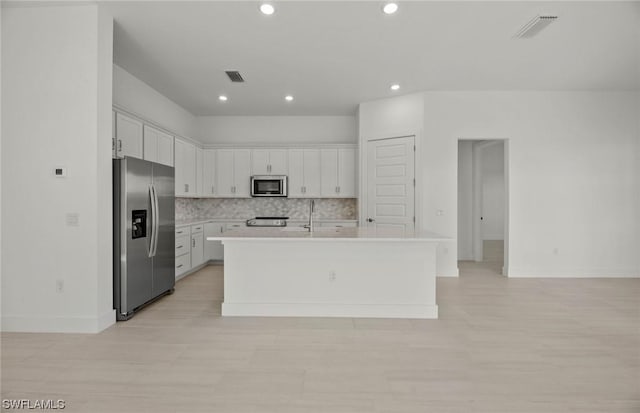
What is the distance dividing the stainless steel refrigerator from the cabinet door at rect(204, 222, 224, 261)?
1.89m

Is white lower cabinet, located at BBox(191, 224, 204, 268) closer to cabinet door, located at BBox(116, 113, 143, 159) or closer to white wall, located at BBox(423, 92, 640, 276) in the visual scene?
cabinet door, located at BBox(116, 113, 143, 159)

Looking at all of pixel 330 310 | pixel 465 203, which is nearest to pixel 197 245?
pixel 330 310

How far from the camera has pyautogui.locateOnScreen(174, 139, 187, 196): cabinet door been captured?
5.33 m

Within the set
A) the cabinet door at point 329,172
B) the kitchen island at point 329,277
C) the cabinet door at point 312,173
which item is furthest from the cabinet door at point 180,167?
the cabinet door at point 329,172

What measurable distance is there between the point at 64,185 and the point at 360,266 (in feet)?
9.64

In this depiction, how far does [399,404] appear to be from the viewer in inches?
77.2

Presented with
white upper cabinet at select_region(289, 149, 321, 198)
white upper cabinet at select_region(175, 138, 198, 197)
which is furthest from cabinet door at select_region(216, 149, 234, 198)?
white upper cabinet at select_region(289, 149, 321, 198)

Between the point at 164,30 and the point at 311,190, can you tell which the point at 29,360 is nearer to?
the point at 164,30

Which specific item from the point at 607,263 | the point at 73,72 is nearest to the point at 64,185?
the point at 73,72

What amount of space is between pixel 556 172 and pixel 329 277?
4374 millimetres

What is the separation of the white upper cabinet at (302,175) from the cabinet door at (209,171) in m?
1.52

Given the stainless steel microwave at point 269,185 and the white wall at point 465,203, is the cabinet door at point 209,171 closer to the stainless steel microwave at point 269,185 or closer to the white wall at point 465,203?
the stainless steel microwave at point 269,185

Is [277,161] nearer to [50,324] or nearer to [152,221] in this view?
[152,221]

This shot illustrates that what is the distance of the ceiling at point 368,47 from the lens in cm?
304
